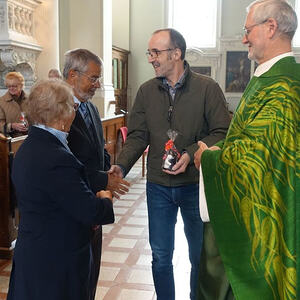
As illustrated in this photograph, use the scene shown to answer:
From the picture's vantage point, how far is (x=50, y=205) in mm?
1684

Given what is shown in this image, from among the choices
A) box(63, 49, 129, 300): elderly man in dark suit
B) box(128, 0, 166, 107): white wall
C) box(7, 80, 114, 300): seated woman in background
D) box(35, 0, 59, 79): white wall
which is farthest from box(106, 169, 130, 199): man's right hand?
box(128, 0, 166, 107): white wall

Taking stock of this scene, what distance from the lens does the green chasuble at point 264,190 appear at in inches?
65.9

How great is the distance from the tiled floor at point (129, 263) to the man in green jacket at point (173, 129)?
0.70 m

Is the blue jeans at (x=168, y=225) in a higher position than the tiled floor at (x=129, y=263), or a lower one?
higher

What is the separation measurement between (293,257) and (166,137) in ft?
3.27

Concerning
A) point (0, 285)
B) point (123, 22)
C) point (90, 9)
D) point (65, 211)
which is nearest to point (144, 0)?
point (123, 22)

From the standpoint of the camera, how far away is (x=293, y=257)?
1717 millimetres

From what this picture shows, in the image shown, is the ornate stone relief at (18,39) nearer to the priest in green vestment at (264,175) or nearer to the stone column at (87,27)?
the stone column at (87,27)

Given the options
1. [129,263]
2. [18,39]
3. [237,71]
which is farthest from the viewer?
[237,71]

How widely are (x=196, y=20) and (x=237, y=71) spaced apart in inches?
91.3

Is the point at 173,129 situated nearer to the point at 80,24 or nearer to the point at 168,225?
the point at 168,225

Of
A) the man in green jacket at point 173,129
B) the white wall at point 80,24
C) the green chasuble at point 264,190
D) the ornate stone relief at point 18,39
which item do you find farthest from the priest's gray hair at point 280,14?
the white wall at point 80,24

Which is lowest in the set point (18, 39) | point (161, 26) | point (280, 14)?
point (280, 14)

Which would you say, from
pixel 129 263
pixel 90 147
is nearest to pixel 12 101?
pixel 129 263
